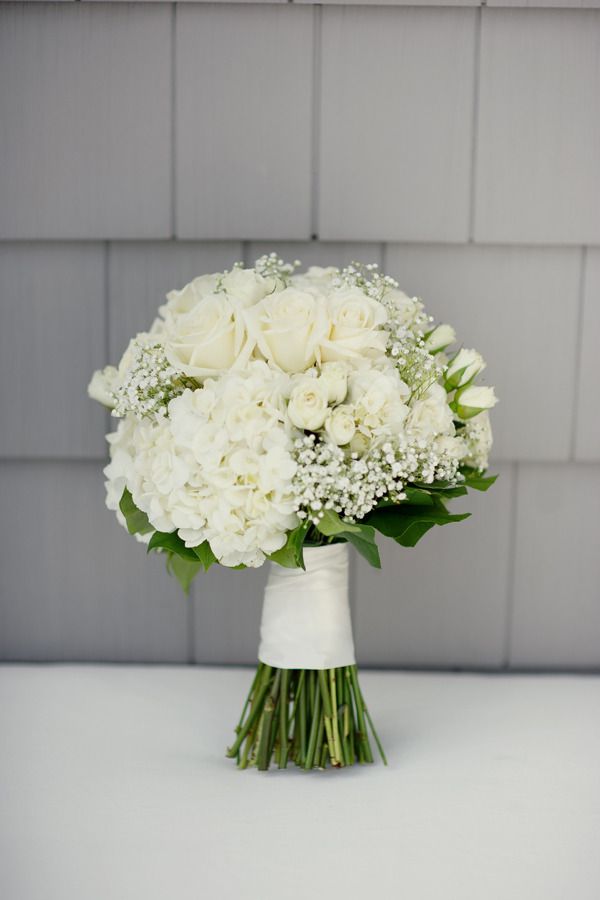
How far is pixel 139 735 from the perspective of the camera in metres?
1.06

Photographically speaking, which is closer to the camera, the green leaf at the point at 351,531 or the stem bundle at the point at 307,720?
the green leaf at the point at 351,531

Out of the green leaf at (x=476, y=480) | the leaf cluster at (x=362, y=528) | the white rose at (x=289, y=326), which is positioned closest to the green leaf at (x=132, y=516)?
the leaf cluster at (x=362, y=528)

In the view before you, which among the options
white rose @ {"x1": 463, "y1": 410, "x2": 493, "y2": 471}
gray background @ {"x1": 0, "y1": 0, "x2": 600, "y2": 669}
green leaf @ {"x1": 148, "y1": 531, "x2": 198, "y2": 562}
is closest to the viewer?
green leaf @ {"x1": 148, "y1": 531, "x2": 198, "y2": 562}

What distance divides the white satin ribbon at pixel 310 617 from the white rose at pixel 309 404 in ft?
0.58

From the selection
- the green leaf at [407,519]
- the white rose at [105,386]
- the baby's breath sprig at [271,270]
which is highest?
the baby's breath sprig at [271,270]

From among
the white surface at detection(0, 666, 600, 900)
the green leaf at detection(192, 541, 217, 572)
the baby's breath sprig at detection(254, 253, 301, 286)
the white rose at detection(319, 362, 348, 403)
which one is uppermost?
the baby's breath sprig at detection(254, 253, 301, 286)

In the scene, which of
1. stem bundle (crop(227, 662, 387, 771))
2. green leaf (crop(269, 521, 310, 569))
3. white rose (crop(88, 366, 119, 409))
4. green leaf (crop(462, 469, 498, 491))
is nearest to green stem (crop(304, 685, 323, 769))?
stem bundle (crop(227, 662, 387, 771))

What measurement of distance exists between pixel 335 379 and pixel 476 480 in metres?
0.24

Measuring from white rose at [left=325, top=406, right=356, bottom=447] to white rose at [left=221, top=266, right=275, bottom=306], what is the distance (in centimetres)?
16

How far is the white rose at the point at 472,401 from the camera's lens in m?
0.94

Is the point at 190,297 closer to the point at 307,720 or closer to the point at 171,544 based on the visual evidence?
the point at 171,544

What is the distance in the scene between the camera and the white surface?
0.78 metres

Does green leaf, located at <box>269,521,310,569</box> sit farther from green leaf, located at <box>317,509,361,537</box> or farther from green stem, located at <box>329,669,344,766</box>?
green stem, located at <box>329,669,344,766</box>

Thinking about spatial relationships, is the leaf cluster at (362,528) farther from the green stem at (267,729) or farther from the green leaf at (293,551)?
the green stem at (267,729)
